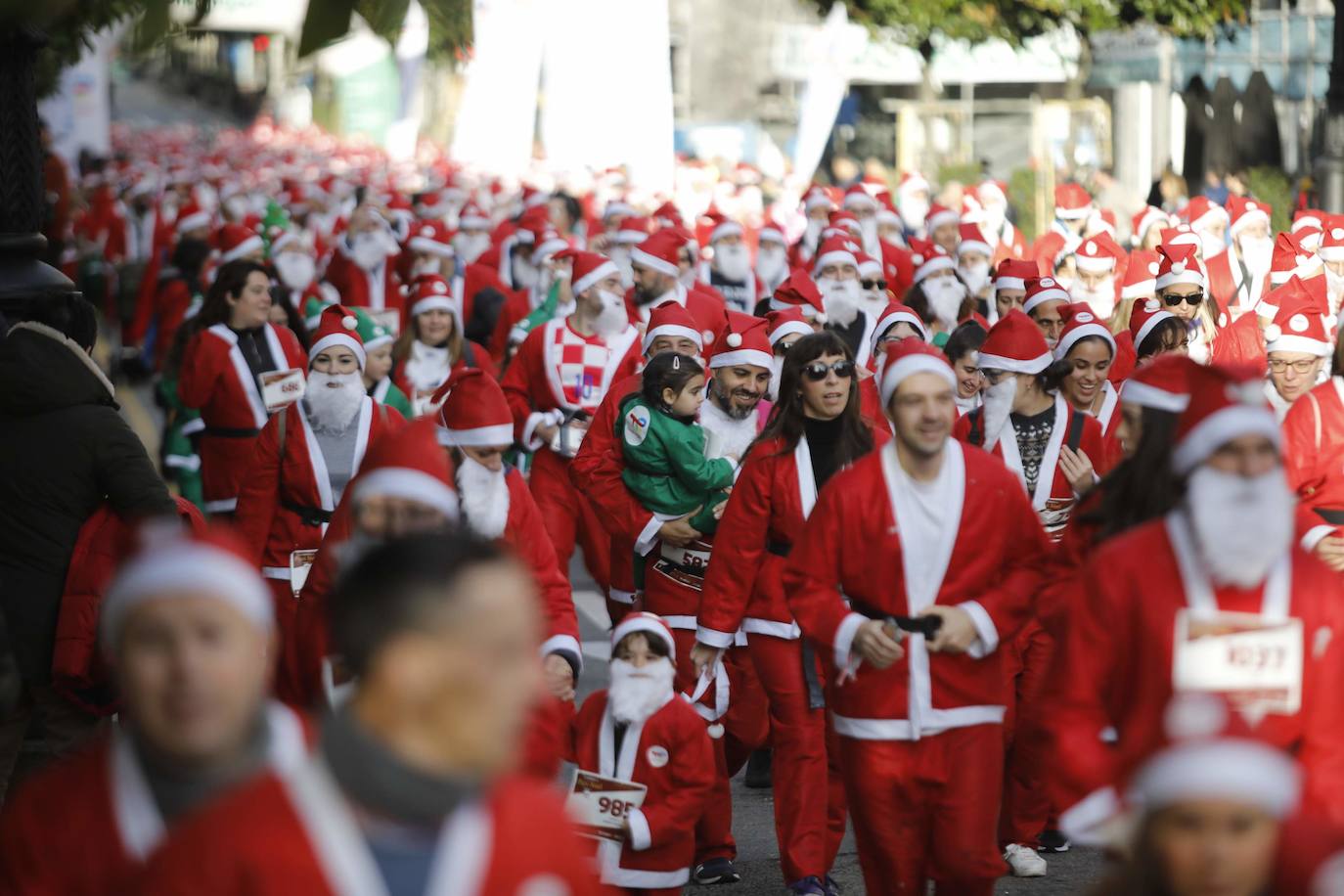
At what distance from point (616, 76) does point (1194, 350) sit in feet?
88.1

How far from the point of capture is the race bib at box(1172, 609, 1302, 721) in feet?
14.5

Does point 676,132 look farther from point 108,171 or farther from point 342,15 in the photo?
point 342,15

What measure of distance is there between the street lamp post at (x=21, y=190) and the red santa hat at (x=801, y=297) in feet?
15.3

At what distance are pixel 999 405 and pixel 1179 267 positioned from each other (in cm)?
359

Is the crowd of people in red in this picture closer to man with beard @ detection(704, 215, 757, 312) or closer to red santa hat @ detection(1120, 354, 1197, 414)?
red santa hat @ detection(1120, 354, 1197, 414)

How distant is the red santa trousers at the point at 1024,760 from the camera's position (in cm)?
774

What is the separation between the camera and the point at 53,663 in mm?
6594

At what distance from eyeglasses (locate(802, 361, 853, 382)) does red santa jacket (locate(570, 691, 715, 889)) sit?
1091mm

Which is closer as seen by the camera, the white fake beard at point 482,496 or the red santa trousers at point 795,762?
the white fake beard at point 482,496

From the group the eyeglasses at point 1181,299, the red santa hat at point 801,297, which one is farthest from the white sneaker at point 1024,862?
the red santa hat at point 801,297

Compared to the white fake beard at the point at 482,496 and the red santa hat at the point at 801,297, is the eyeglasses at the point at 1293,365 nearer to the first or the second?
the red santa hat at the point at 801,297

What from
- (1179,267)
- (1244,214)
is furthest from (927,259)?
(1179,267)

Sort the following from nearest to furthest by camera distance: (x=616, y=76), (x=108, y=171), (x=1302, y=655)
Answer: (x=1302, y=655)
(x=616, y=76)
(x=108, y=171)

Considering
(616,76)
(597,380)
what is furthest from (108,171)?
(597,380)
